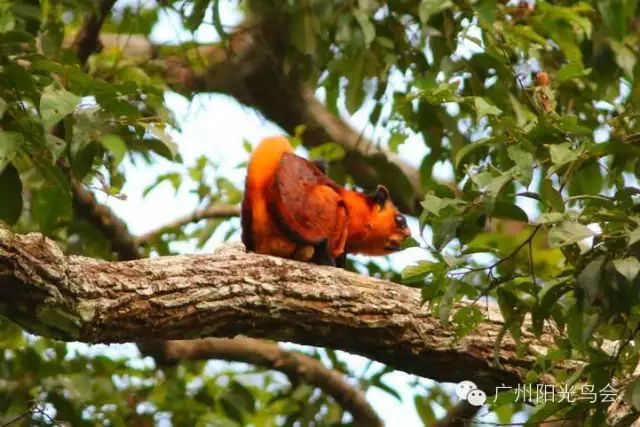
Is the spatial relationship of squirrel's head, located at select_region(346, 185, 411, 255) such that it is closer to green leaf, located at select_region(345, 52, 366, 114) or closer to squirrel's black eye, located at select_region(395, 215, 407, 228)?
squirrel's black eye, located at select_region(395, 215, 407, 228)

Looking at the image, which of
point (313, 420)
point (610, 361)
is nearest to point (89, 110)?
point (610, 361)

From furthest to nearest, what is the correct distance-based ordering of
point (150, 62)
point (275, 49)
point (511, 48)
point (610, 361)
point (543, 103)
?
point (275, 49) < point (150, 62) < point (511, 48) < point (543, 103) < point (610, 361)

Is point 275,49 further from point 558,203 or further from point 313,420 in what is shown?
point 558,203

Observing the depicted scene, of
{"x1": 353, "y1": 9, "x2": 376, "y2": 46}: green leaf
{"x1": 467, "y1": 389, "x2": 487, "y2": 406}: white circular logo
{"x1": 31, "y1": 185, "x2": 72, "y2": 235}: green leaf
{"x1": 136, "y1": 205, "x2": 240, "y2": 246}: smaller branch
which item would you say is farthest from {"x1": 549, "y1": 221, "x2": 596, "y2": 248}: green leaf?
{"x1": 136, "y1": 205, "x2": 240, "y2": 246}: smaller branch

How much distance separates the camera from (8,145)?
2865mm

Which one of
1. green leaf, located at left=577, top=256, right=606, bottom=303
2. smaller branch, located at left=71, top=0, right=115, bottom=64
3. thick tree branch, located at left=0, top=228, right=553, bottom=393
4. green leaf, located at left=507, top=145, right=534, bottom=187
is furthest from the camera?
smaller branch, located at left=71, top=0, right=115, bottom=64

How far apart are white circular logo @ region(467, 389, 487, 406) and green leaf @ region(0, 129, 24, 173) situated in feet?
5.46

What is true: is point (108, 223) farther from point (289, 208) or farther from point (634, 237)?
point (634, 237)

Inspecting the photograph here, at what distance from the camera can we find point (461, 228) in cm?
274

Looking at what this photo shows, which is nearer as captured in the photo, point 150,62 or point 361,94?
point 361,94

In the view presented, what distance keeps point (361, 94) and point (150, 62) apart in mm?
1399

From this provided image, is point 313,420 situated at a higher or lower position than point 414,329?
lower

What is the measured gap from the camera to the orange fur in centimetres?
455

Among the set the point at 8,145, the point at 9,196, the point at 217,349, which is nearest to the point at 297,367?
the point at 217,349
